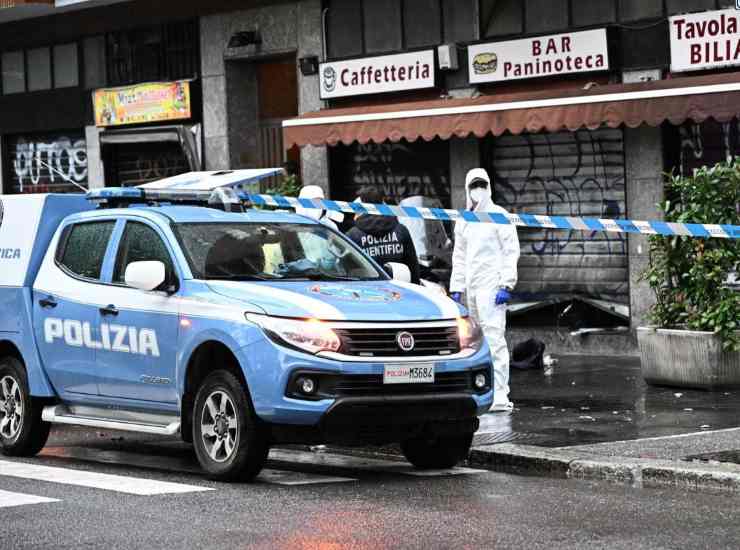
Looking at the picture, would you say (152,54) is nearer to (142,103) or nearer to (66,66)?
(142,103)

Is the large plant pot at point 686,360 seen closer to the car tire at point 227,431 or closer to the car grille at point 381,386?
the car grille at point 381,386

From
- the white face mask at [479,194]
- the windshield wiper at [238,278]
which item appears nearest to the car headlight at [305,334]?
the windshield wiper at [238,278]

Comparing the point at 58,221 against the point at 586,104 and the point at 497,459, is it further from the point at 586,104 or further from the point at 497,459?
the point at 586,104

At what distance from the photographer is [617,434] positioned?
11.5 meters

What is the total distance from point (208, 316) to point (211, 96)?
12848mm

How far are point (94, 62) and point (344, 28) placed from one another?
5380mm

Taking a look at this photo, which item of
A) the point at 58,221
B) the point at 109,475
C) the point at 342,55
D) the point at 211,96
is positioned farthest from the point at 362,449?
the point at 211,96

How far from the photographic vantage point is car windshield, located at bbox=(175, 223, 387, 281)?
10547mm

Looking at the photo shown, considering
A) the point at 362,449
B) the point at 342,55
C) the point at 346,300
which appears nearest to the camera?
the point at 346,300

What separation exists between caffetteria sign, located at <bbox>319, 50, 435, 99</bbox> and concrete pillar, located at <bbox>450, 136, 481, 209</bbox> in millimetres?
770

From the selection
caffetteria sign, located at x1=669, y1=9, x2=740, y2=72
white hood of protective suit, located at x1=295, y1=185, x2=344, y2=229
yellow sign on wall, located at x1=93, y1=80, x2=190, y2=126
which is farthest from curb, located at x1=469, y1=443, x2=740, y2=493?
yellow sign on wall, located at x1=93, y1=80, x2=190, y2=126

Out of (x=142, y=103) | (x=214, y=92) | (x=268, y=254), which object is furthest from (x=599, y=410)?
(x=142, y=103)

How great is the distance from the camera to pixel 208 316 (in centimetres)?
1001

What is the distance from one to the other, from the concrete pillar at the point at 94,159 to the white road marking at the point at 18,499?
15147mm
